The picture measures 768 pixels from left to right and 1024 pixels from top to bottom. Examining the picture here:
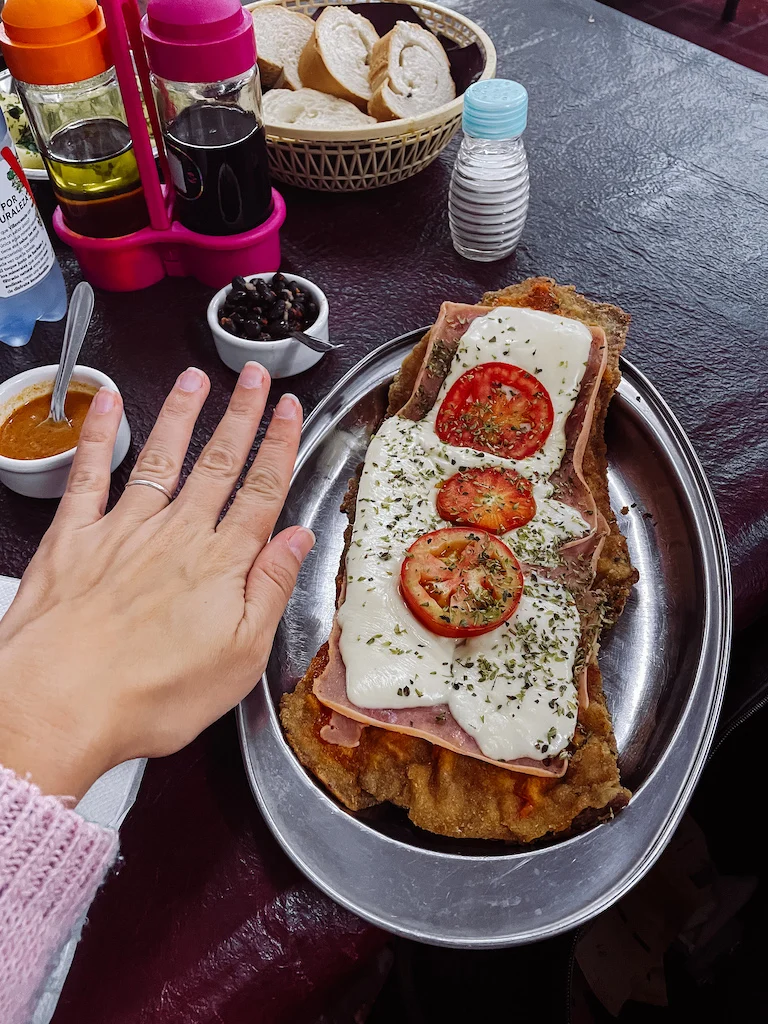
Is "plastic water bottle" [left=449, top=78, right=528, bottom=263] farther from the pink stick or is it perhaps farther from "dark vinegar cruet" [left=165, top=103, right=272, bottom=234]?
the pink stick

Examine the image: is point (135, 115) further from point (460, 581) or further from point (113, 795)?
point (113, 795)

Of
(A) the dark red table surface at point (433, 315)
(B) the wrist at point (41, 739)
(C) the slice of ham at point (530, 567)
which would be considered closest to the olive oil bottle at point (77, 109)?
(A) the dark red table surface at point (433, 315)

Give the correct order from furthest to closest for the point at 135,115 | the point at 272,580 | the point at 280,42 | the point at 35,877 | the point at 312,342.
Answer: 1. the point at 280,42
2. the point at 312,342
3. the point at 135,115
4. the point at 272,580
5. the point at 35,877

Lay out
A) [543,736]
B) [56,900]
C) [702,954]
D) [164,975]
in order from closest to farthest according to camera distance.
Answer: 1. [56,900]
2. [164,975]
3. [543,736]
4. [702,954]

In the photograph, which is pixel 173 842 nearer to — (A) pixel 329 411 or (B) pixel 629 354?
(A) pixel 329 411

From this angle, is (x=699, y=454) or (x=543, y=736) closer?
(x=543, y=736)

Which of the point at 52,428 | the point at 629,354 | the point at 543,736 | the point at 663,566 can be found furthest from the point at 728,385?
the point at 52,428

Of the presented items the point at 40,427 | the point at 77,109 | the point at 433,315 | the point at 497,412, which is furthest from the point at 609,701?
the point at 77,109

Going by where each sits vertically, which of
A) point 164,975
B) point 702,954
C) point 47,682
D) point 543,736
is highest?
point 47,682
